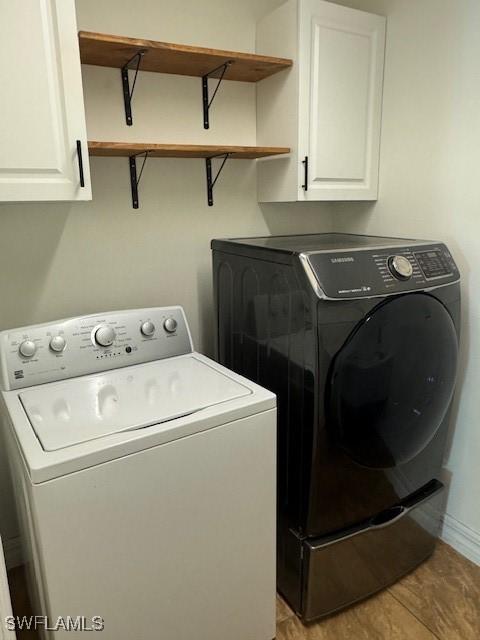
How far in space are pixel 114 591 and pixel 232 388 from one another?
1.86ft

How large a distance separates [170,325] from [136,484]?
66 cm

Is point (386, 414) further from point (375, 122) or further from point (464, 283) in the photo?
point (375, 122)

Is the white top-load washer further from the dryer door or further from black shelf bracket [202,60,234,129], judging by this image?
black shelf bracket [202,60,234,129]

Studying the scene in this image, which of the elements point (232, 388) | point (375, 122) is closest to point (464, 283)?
point (375, 122)

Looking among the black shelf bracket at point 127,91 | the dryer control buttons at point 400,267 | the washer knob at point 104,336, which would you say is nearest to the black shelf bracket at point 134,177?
the black shelf bracket at point 127,91

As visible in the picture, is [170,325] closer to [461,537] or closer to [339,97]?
[339,97]

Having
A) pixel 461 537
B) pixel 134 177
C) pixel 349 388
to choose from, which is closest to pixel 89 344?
pixel 134 177

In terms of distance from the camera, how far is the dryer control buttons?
1368mm

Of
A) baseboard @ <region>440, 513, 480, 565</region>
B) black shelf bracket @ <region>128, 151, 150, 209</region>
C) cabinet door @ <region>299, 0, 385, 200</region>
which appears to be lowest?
baseboard @ <region>440, 513, 480, 565</region>

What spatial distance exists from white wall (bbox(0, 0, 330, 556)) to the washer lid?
Answer: 0.42 meters

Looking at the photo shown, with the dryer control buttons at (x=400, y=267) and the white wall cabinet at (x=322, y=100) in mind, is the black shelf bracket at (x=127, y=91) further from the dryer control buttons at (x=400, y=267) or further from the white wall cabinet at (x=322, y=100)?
the dryer control buttons at (x=400, y=267)

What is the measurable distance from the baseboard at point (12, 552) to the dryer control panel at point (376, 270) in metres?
1.51

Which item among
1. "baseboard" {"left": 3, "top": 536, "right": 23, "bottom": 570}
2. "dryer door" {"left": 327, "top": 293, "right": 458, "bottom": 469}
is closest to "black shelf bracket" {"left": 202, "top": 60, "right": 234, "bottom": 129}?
"dryer door" {"left": 327, "top": 293, "right": 458, "bottom": 469}

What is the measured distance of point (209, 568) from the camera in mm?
1256
